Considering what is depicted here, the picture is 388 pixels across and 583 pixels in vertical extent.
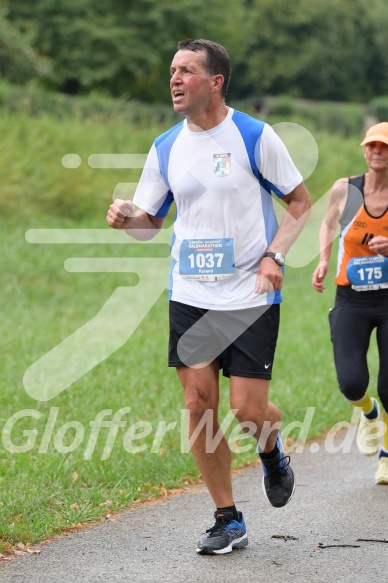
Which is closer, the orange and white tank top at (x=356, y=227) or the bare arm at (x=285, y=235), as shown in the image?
the bare arm at (x=285, y=235)

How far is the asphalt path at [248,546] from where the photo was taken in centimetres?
529

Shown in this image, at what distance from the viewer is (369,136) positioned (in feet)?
22.9

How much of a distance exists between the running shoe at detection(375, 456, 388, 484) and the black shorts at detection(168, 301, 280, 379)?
2.08m

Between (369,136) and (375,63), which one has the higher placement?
(375,63)

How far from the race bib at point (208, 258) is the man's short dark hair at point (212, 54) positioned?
2.49 feet

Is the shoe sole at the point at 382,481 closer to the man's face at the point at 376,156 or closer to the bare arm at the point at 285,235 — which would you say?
the man's face at the point at 376,156

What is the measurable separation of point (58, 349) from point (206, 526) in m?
6.33

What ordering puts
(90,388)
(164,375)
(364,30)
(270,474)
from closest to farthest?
(270,474) < (90,388) < (164,375) < (364,30)

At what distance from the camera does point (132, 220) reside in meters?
5.97

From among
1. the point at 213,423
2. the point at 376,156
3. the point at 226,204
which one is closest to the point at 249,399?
the point at 213,423

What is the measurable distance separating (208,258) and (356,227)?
175cm

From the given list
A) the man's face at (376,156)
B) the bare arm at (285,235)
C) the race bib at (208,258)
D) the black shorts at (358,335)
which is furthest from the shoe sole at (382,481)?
the race bib at (208,258)

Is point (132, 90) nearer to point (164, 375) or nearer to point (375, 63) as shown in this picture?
point (375, 63)

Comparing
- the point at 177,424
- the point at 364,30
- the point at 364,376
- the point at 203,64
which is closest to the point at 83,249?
the point at 177,424
